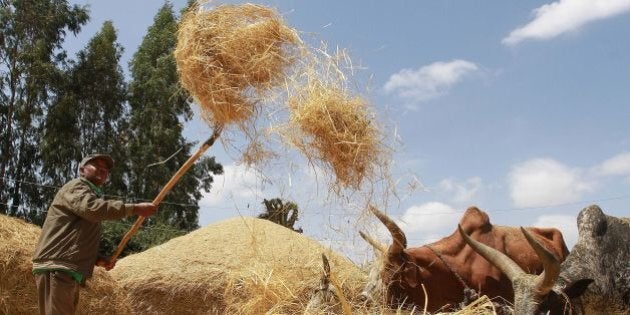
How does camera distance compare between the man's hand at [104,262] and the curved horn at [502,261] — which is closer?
the curved horn at [502,261]

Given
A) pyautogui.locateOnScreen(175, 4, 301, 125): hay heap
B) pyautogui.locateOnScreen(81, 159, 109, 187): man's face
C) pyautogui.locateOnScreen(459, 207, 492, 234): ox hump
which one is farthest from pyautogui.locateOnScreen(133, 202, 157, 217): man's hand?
pyautogui.locateOnScreen(459, 207, 492, 234): ox hump

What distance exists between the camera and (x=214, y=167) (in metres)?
27.4

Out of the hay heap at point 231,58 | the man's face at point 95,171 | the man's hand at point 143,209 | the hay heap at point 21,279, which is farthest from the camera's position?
the hay heap at point 21,279

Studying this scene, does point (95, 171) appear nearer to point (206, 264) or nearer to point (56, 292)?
point (56, 292)

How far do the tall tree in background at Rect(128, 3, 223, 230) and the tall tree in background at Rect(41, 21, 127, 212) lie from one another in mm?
679

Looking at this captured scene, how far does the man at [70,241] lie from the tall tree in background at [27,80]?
21739mm

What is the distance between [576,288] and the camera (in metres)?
4.38

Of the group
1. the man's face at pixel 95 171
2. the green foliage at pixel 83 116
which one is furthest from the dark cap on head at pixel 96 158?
the green foliage at pixel 83 116

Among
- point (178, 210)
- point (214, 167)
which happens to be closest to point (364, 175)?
point (178, 210)

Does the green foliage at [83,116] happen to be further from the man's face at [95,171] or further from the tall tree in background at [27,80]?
the man's face at [95,171]

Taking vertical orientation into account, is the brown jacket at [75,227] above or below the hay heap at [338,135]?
below

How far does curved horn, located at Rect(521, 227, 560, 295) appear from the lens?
3953 mm

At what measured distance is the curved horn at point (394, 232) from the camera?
5.30 metres

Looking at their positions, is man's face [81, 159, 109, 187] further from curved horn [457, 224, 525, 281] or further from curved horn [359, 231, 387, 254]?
curved horn [457, 224, 525, 281]
